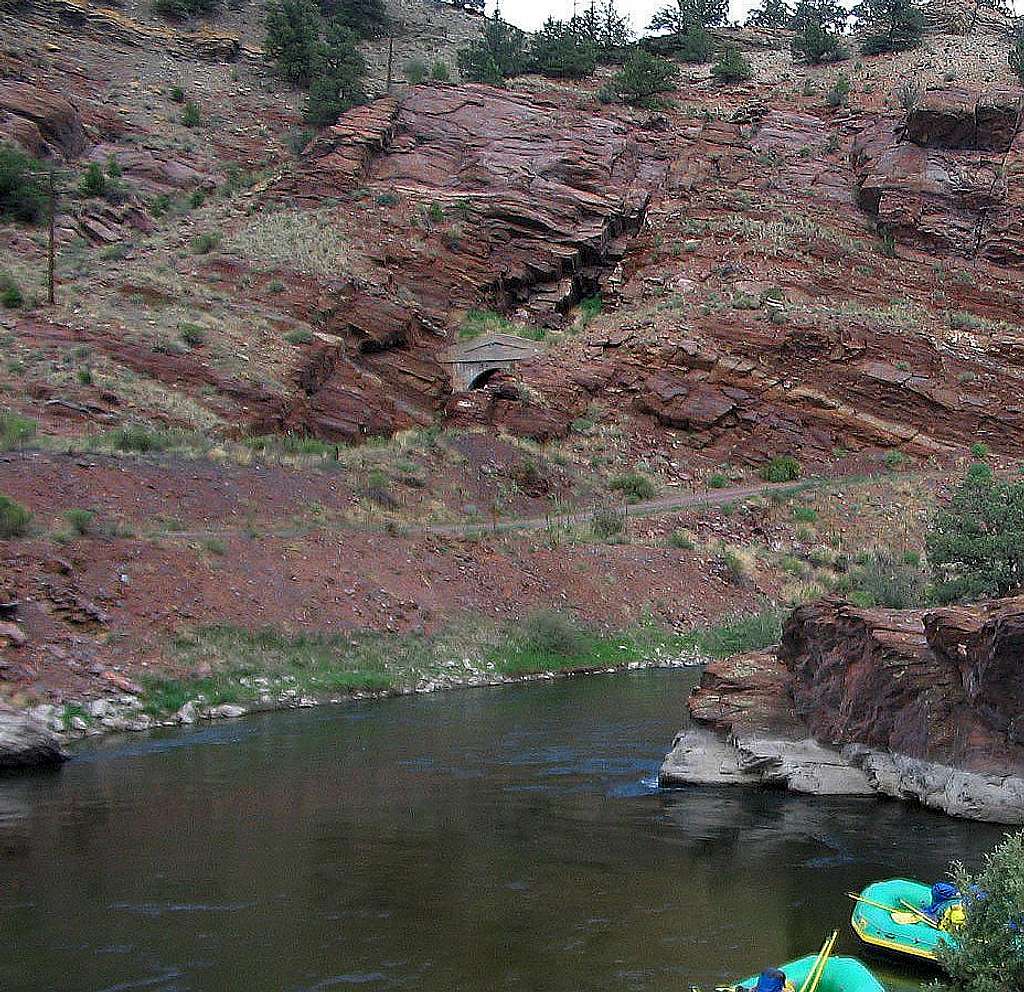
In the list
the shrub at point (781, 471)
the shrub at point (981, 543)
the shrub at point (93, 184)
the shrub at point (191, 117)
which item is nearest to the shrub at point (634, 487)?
the shrub at point (781, 471)

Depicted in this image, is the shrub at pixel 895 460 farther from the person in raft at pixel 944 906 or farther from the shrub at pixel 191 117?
the shrub at pixel 191 117

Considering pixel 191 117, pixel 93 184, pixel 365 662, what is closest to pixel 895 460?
pixel 365 662

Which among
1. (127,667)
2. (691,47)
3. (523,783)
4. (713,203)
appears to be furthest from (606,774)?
(691,47)

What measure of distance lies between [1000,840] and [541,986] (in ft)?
23.6

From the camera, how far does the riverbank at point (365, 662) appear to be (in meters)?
23.0

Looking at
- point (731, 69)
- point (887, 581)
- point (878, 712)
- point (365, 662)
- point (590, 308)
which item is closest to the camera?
point (878, 712)

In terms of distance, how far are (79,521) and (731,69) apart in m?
63.7

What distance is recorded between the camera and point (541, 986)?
9547mm

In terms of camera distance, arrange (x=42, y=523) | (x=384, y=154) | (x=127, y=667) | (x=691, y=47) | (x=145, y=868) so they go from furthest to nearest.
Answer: (x=691, y=47)
(x=384, y=154)
(x=42, y=523)
(x=127, y=667)
(x=145, y=868)

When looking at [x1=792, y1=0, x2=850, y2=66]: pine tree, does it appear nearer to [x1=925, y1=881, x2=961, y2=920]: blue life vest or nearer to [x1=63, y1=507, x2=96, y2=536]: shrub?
[x1=63, y1=507, x2=96, y2=536]: shrub

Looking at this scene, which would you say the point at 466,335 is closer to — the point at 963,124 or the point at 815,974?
the point at 963,124

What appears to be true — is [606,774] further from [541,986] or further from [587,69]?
[587,69]

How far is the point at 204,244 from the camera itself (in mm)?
49844

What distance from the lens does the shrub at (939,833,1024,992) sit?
788 centimetres
